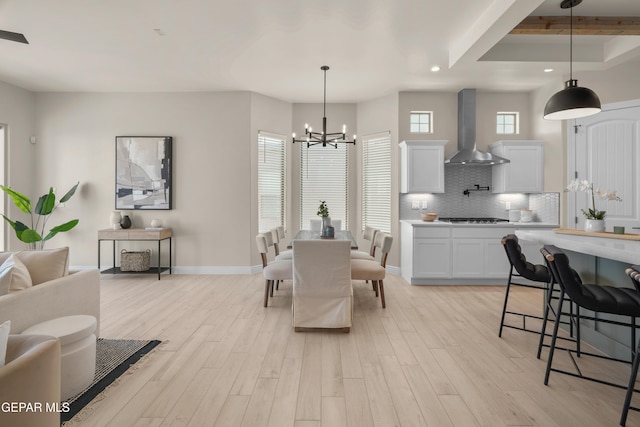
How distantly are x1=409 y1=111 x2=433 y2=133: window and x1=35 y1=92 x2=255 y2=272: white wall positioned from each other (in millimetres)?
2781

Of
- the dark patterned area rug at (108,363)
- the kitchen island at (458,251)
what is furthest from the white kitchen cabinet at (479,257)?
Answer: the dark patterned area rug at (108,363)

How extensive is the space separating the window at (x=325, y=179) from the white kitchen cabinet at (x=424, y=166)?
134 centimetres

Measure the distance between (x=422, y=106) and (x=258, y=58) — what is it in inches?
113

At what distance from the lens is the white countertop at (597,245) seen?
6.68 ft

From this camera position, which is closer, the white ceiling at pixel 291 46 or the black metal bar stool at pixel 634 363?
the black metal bar stool at pixel 634 363

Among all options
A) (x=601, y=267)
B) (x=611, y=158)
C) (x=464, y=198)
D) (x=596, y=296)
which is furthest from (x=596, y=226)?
(x=464, y=198)

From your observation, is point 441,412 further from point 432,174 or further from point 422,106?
point 422,106

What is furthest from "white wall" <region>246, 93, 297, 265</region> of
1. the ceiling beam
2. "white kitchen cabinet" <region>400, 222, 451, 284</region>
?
the ceiling beam

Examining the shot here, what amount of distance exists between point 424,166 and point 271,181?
264cm

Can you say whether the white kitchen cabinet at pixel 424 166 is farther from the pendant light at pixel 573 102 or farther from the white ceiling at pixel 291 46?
the pendant light at pixel 573 102

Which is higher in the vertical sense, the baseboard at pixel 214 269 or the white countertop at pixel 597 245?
the white countertop at pixel 597 245

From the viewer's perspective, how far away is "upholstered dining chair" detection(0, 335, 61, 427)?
46.6 inches

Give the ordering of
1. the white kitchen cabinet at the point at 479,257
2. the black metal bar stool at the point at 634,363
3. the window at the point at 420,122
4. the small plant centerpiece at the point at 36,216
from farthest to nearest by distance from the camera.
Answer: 1. the window at the point at 420,122
2. the white kitchen cabinet at the point at 479,257
3. the small plant centerpiece at the point at 36,216
4. the black metal bar stool at the point at 634,363

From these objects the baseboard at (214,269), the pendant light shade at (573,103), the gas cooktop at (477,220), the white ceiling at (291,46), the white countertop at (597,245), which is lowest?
the baseboard at (214,269)
